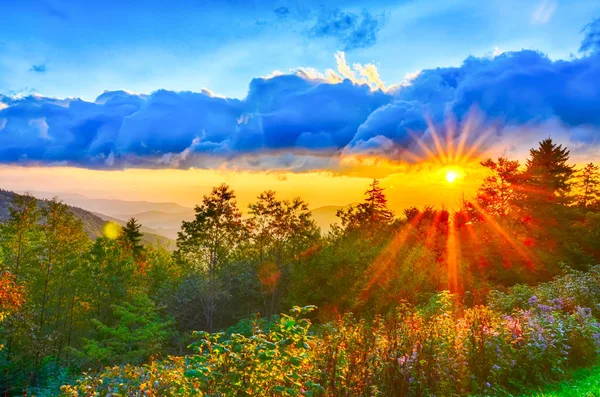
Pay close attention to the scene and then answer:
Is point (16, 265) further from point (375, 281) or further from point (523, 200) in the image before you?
point (523, 200)

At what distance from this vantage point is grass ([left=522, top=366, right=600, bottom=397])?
629cm

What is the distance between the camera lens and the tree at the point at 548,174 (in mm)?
30562

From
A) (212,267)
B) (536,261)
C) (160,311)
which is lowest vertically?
(160,311)

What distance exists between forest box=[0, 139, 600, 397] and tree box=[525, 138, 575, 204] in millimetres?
159

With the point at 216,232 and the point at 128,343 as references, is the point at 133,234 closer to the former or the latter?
the point at 216,232

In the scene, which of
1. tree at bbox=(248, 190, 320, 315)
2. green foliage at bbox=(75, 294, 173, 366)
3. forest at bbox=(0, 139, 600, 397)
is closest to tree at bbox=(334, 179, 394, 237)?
forest at bbox=(0, 139, 600, 397)

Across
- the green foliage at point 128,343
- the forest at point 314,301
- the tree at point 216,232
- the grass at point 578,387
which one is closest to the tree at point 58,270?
the forest at point 314,301

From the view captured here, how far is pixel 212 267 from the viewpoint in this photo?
32.7m

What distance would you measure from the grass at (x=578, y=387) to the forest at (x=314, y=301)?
24 centimetres

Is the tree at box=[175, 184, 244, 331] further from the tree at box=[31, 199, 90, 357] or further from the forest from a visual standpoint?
the tree at box=[31, 199, 90, 357]

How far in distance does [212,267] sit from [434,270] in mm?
18837

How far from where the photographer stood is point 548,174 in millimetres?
32125

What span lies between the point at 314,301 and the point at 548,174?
20898 millimetres

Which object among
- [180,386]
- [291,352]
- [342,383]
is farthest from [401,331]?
[180,386]
